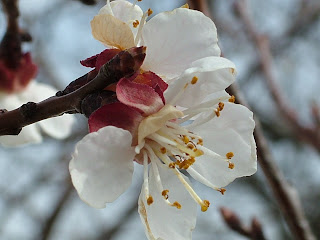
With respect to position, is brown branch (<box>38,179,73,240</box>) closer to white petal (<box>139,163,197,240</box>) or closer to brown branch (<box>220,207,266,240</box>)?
brown branch (<box>220,207,266,240</box>)

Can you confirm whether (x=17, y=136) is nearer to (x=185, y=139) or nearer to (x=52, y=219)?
(x=185, y=139)

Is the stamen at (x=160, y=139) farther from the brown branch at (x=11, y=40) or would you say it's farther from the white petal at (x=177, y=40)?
the brown branch at (x=11, y=40)

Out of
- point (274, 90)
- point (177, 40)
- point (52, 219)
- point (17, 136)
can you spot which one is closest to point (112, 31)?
point (177, 40)

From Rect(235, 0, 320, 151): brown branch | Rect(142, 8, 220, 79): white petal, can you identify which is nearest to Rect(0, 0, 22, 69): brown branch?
Rect(142, 8, 220, 79): white petal

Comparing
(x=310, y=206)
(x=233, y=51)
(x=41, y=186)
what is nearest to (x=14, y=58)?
(x=41, y=186)

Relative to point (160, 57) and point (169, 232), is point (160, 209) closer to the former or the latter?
point (169, 232)

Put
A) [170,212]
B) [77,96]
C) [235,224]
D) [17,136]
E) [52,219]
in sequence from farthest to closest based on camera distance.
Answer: [52,219]
[235,224]
[17,136]
[170,212]
[77,96]

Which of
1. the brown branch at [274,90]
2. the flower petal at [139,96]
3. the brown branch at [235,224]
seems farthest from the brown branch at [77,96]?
the brown branch at [274,90]
